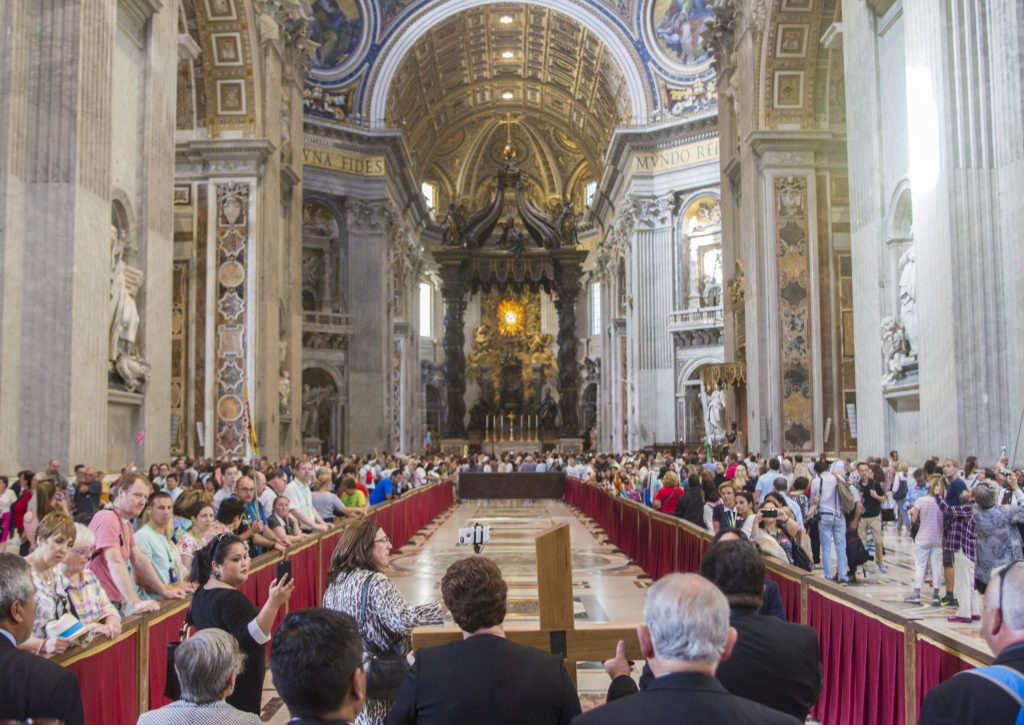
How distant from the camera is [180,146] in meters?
19.1

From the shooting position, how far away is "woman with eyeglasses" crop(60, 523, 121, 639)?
432 centimetres

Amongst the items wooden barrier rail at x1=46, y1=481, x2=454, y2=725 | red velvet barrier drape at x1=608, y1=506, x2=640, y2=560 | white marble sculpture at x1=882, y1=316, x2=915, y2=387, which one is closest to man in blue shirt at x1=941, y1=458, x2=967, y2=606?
white marble sculpture at x1=882, y1=316, x2=915, y2=387

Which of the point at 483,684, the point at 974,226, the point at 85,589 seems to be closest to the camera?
the point at 483,684

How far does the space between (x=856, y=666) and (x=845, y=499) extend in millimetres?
5380

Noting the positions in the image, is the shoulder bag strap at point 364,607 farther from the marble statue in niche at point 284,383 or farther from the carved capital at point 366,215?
the carved capital at point 366,215

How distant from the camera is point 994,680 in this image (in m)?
2.46

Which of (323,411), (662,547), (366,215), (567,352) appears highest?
(366,215)

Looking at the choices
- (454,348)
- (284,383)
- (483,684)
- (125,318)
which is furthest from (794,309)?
(454,348)

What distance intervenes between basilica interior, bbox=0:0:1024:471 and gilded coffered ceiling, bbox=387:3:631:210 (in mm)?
204

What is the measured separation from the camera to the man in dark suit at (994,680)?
2.44 meters

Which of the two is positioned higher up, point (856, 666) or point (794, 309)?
point (794, 309)

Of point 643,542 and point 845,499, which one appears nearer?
point 845,499

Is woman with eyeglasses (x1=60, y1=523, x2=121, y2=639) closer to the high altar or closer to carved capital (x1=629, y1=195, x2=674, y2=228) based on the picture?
carved capital (x1=629, y1=195, x2=674, y2=228)

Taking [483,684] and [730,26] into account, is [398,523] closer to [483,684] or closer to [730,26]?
[483,684]
